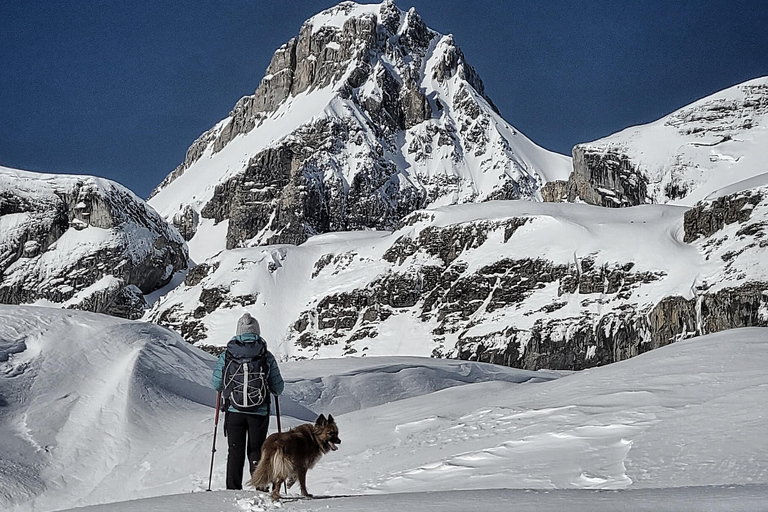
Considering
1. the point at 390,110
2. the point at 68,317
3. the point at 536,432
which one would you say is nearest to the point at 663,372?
the point at 536,432

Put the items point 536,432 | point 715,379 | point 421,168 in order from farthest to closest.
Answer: point 421,168 → point 715,379 → point 536,432

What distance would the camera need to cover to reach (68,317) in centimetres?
2162

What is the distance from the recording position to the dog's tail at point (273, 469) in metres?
7.18

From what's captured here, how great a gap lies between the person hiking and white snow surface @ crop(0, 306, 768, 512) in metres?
0.89

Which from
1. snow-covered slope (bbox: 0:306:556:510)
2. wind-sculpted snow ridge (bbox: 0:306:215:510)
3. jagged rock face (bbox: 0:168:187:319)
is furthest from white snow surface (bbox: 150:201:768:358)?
wind-sculpted snow ridge (bbox: 0:306:215:510)

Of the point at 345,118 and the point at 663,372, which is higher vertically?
the point at 345,118

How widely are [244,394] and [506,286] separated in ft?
311

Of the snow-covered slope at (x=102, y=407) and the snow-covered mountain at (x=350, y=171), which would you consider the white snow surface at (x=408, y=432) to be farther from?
the snow-covered mountain at (x=350, y=171)

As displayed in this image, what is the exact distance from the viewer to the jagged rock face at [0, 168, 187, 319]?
441 feet

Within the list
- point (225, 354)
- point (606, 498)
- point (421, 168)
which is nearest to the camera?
point (606, 498)

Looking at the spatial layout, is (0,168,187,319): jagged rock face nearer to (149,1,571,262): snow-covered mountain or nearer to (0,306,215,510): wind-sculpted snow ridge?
(149,1,571,262): snow-covered mountain

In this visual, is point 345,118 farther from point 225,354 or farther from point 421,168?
point 225,354

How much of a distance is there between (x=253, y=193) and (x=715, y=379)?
16722 centimetres

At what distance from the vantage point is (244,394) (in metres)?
8.27
